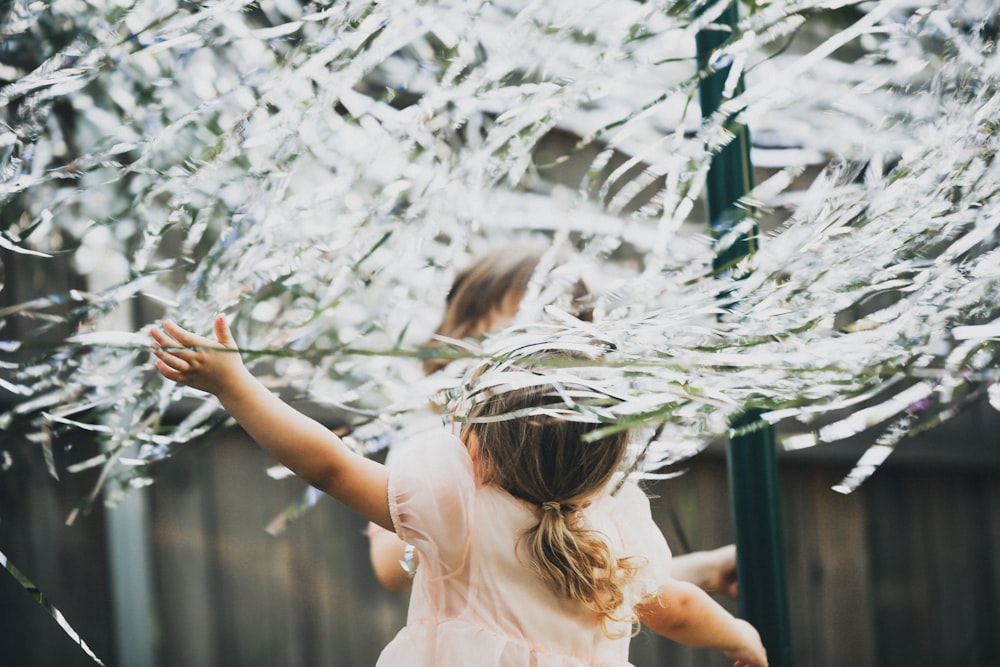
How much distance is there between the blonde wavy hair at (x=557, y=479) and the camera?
79 cm

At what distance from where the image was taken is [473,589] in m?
0.81

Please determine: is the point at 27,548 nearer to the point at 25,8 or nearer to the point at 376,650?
the point at 376,650

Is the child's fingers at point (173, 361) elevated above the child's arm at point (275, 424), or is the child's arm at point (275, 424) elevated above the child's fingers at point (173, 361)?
the child's fingers at point (173, 361)

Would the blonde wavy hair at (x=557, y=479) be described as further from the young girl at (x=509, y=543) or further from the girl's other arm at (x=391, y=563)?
the girl's other arm at (x=391, y=563)

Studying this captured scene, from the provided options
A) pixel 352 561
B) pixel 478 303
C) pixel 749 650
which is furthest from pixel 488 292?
pixel 352 561

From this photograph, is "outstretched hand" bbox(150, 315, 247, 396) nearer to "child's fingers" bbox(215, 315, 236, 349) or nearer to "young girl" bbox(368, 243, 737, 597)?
"child's fingers" bbox(215, 315, 236, 349)

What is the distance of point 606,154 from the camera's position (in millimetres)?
599

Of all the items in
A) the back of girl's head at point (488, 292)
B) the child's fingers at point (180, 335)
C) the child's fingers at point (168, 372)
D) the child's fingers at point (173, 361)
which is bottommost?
the child's fingers at point (168, 372)

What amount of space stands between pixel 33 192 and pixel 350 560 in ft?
3.68

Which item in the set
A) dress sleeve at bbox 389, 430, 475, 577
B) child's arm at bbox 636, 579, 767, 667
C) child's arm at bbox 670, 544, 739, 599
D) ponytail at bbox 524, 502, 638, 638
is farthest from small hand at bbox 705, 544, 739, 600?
dress sleeve at bbox 389, 430, 475, 577

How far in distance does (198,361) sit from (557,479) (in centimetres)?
33

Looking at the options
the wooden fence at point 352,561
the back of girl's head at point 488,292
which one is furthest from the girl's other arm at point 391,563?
the wooden fence at point 352,561

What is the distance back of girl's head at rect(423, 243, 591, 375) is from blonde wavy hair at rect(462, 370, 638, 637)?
0.41 metres

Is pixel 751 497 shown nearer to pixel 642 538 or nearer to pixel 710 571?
pixel 642 538
